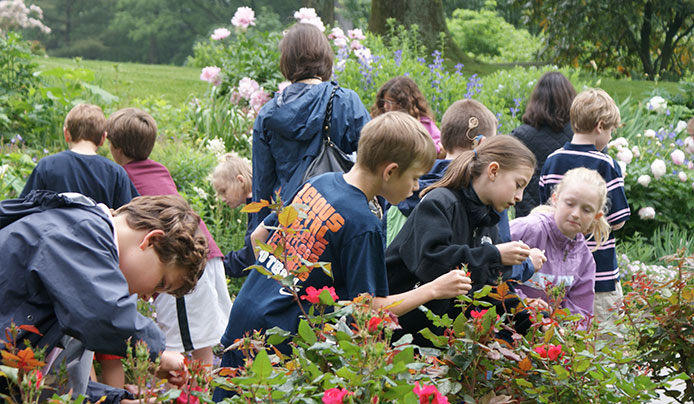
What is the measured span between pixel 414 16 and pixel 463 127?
1036cm

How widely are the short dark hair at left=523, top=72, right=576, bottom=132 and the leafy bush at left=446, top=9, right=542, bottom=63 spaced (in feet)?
81.9

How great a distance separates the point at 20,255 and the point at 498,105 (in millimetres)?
6827

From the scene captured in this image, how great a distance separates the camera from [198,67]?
20.6m

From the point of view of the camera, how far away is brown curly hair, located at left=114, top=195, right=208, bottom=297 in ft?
6.65

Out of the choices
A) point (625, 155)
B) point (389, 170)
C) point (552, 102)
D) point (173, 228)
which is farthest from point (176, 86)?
point (173, 228)

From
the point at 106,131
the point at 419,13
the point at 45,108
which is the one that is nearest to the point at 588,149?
the point at 106,131

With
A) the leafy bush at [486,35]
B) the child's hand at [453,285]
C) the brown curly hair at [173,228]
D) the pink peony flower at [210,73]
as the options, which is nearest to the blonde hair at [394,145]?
the child's hand at [453,285]

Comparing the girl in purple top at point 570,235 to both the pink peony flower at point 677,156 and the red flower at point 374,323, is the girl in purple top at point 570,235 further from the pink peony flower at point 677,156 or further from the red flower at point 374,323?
the pink peony flower at point 677,156

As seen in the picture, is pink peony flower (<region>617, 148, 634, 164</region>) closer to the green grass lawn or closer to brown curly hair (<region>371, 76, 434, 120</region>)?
brown curly hair (<region>371, 76, 434, 120</region>)

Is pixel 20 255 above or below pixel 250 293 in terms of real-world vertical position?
above

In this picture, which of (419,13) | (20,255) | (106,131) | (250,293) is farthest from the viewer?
(419,13)

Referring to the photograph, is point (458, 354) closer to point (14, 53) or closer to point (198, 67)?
point (14, 53)

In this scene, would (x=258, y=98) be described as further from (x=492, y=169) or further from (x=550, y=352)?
(x=550, y=352)

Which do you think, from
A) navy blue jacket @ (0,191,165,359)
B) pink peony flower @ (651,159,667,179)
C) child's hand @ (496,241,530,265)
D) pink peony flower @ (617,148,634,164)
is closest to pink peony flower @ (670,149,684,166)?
pink peony flower @ (651,159,667,179)
